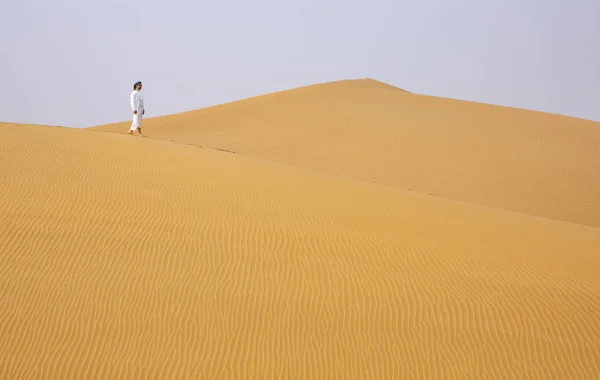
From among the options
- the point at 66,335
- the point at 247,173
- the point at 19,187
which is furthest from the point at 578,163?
the point at 66,335

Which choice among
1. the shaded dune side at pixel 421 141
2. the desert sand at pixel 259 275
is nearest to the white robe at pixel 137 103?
the desert sand at pixel 259 275

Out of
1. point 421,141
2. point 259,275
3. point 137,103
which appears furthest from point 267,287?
point 421,141

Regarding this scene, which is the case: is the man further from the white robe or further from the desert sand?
the desert sand

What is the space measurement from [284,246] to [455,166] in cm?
1461

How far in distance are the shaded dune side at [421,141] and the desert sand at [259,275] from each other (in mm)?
6732

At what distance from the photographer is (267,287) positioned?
678 cm

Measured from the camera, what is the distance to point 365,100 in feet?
105

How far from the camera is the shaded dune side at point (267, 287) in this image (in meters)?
5.51

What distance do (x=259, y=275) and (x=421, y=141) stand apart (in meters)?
18.3

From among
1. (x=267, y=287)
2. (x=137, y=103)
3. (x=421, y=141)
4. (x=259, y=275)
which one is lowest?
(x=267, y=287)

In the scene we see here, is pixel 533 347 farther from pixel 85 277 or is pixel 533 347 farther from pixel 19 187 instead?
pixel 19 187

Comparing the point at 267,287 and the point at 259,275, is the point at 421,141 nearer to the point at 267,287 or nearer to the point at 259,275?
the point at 259,275

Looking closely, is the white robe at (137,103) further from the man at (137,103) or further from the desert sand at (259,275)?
the desert sand at (259,275)

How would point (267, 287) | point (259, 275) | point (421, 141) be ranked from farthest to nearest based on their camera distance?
point (421, 141) < point (259, 275) < point (267, 287)
